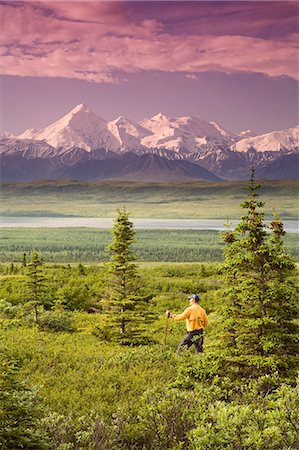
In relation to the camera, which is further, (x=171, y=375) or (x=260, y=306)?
(x=171, y=375)

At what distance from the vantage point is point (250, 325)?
549 inches

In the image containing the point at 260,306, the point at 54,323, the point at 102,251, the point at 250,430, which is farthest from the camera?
the point at 102,251

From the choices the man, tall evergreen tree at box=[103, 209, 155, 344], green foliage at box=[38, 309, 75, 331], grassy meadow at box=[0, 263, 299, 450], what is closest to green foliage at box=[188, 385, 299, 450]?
grassy meadow at box=[0, 263, 299, 450]

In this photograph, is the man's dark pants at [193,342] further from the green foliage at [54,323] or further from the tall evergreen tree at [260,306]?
the green foliage at [54,323]

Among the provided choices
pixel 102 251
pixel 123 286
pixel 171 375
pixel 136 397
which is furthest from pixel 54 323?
pixel 102 251

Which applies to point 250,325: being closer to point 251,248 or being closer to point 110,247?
point 251,248

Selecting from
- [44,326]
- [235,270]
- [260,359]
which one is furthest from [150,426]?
[44,326]

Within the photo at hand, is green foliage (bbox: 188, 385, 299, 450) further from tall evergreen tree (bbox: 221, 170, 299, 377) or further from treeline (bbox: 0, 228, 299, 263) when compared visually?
treeline (bbox: 0, 228, 299, 263)

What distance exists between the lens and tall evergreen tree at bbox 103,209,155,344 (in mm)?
23953

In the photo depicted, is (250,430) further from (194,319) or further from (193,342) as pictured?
(193,342)

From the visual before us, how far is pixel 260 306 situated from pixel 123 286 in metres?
11.0

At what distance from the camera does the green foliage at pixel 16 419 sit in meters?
9.38

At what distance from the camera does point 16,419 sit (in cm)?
993

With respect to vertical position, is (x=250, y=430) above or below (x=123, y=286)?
A: below
